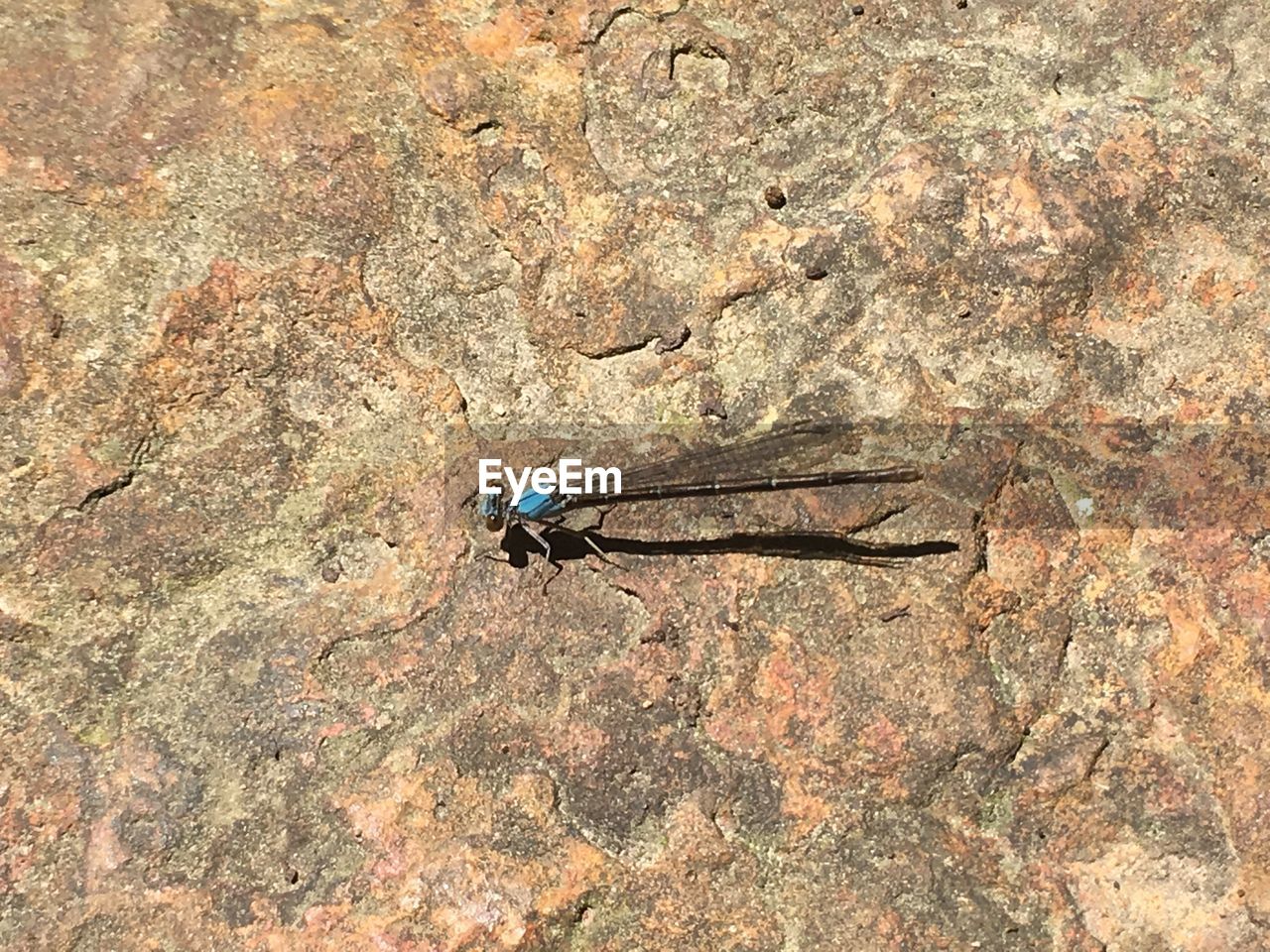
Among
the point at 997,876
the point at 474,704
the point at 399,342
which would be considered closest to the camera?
the point at 997,876

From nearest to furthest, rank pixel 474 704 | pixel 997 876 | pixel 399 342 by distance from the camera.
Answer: pixel 997 876 < pixel 474 704 < pixel 399 342

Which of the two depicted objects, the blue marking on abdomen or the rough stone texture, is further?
the blue marking on abdomen

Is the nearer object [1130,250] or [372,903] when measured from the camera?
[372,903]

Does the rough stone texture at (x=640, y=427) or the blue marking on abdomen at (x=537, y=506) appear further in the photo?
the blue marking on abdomen at (x=537, y=506)

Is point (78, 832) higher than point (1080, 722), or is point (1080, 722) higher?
point (1080, 722)

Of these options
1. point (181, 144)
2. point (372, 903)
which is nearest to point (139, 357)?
point (181, 144)

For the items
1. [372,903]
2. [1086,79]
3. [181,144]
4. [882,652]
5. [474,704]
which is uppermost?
[1086,79]

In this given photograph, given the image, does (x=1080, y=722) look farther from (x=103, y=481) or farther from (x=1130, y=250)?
(x=103, y=481)

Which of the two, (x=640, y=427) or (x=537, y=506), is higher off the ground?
(x=640, y=427)
